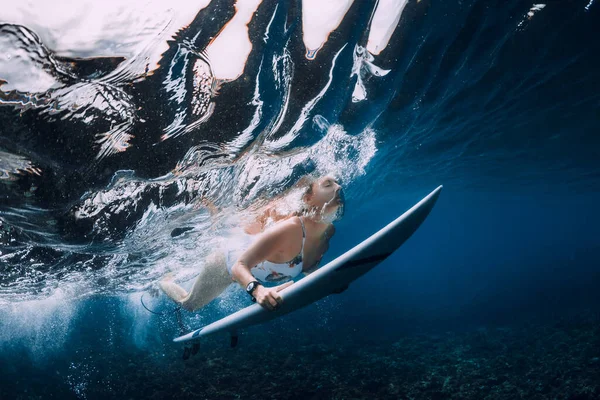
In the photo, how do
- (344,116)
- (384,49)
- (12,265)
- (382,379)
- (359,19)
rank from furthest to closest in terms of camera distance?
(12,265), (382,379), (344,116), (384,49), (359,19)

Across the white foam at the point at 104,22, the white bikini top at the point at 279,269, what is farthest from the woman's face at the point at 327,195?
the white foam at the point at 104,22

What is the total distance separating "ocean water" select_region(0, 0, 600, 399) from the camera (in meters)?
3.96

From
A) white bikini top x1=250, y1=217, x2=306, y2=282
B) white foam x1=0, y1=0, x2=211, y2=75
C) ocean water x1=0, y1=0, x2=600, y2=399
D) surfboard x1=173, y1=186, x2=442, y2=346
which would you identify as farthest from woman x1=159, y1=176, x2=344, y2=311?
white foam x1=0, y1=0, x2=211, y2=75

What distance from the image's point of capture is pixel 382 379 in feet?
35.0

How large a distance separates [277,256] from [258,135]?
3.19 m

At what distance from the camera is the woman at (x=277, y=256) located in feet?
12.5

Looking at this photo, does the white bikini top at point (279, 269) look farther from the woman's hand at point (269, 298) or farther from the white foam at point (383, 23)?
the white foam at point (383, 23)

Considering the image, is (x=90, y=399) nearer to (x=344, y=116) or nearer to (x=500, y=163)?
(x=344, y=116)

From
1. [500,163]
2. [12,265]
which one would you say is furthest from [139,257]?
[500,163]

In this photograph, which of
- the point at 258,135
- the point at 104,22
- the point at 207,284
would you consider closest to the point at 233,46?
the point at 104,22

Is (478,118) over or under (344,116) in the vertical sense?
under

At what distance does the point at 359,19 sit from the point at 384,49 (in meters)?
1.39

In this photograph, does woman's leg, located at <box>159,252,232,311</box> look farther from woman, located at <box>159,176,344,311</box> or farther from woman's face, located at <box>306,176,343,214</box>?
woman's face, located at <box>306,176,343,214</box>

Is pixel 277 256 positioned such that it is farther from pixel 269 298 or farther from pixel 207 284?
pixel 207 284
